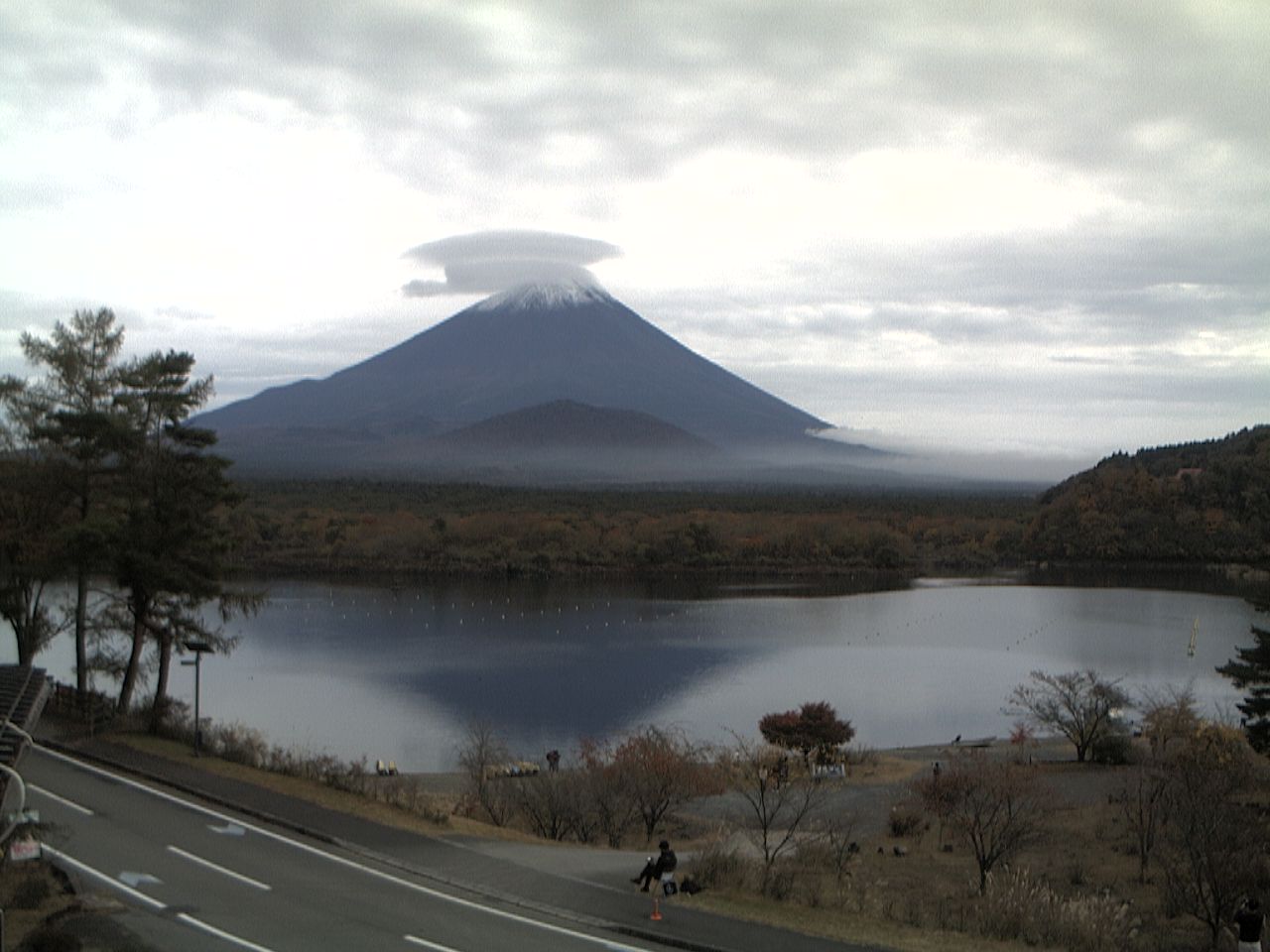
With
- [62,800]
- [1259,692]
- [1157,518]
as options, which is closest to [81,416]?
[62,800]

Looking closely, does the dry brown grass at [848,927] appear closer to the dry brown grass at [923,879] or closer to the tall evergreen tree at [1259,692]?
the dry brown grass at [923,879]

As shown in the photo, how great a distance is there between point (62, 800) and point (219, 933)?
17.1ft

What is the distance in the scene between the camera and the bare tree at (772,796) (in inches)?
515

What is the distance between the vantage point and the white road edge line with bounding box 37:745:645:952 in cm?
938

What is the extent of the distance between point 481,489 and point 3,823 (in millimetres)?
113821

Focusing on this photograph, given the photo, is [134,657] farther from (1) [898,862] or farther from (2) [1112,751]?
(2) [1112,751]

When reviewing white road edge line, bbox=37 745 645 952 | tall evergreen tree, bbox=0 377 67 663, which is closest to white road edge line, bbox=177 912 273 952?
white road edge line, bbox=37 745 645 952

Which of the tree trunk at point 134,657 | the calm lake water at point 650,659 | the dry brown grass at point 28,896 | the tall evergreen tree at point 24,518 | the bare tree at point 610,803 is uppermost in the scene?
the tall evergreen tree at point 24,518

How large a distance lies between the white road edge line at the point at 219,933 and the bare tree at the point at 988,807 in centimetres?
804

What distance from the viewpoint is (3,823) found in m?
9.42

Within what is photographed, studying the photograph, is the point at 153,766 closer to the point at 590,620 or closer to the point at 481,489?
the point at 590,620

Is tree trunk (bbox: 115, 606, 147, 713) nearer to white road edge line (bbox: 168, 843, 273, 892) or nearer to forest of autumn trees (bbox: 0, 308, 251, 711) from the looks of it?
forest of autumn trees (bbox: 0, 308, 251, 711)

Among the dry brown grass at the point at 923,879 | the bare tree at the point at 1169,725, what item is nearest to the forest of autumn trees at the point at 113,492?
the dry brown grass at the point at 923,879

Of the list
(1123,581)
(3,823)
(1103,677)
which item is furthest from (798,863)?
(1123,581)
